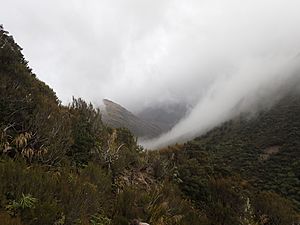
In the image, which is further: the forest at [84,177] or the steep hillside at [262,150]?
the steep hillside at [262,150]

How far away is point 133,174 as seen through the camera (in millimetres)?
13820

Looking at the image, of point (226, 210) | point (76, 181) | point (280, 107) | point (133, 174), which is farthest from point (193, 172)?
point (280, 107)

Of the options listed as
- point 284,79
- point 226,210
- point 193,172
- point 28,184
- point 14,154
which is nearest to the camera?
point 28,184

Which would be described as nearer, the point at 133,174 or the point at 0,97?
the point at 0,97

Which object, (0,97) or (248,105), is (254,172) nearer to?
(0,97)

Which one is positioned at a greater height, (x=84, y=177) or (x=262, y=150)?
(x=262, y=150)

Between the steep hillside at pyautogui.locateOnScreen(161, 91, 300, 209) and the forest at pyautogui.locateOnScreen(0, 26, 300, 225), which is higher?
the steep hillside at pyautogui.locateOnScreen(161, 91, 300, 209)

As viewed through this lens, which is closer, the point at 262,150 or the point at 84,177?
the point at 84,177

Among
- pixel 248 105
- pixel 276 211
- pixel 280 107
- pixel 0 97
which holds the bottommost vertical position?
pixel 276 211

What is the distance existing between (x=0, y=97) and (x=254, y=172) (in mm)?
42440

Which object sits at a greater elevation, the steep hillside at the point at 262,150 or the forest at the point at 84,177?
the steep hillside at the point at 262,150

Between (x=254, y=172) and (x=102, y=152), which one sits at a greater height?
(x=254, y=172)

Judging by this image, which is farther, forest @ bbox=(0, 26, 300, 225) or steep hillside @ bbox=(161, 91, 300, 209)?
steep hillside @ bbox=(161, 91, 300, 209)

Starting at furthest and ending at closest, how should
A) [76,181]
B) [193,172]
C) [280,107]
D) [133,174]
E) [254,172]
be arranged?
[280,107] → [254,172] → [193,172] → [133,174] → [76,181]
